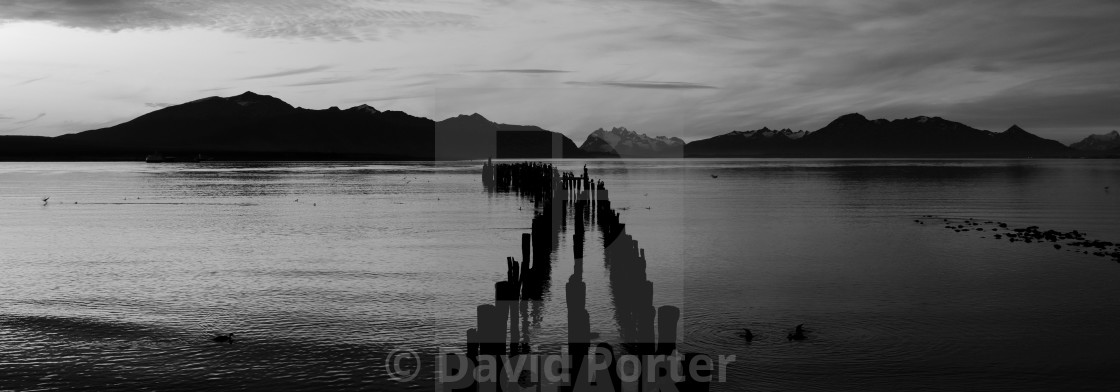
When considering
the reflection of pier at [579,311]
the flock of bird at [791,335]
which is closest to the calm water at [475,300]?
the flock of bird at [791,335]

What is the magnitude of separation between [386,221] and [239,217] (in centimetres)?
763

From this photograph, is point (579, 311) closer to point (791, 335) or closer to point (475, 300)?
point (791, 335)

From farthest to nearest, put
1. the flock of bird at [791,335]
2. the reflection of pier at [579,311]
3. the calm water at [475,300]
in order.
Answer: the flock of bird at [791,335], the calm water at [475,300], the reflection of pier at [579,311]

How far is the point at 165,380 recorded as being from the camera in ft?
41.4

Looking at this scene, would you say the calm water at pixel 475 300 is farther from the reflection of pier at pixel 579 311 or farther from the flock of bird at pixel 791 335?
the reflection of pier at pixel 579 311

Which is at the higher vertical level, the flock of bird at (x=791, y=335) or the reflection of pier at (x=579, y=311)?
the reflection of pier at (x=579, y=311)

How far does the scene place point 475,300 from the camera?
742 inches

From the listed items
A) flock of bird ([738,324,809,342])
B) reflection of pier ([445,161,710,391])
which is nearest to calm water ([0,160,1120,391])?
flock of bird ([738,324,809,342])

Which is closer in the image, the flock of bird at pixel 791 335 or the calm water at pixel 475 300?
the calm water at pixel 475 300

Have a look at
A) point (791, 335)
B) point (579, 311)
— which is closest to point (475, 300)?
point (791, 335)

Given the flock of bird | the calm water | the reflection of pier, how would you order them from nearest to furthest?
the reflection of pier → the calm water → the flock of bird

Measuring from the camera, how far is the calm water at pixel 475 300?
13453 mm

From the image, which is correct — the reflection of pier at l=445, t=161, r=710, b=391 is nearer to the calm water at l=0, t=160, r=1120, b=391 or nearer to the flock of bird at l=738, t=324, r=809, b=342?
the calm water at l=0, t=160, r=1120, b=391

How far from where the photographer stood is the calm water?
530 inches
